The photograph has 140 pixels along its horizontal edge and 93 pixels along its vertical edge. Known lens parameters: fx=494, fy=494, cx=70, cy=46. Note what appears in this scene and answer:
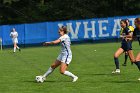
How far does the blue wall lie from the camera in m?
46.3

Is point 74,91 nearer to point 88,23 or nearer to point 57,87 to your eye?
point 57,87

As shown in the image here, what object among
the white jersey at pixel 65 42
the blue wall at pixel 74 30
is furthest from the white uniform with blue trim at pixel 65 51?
the blue wall at pixel 74 30

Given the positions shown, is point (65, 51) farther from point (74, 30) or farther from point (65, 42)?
point (74, 30)

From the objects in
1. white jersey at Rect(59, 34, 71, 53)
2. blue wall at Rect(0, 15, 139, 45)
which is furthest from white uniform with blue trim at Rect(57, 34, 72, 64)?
blue wall at Rect(0, 15, 139, 45)

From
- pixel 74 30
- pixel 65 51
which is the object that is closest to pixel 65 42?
pixel 65 51

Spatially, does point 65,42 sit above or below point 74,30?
above

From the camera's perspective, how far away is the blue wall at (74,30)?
46.3 metres

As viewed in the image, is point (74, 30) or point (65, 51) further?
point (74, 30)

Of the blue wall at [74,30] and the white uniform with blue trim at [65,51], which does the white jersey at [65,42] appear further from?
the blue wall at [74,30]

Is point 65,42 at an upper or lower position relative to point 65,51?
upper

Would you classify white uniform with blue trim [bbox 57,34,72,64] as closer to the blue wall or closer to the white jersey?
the white jersey

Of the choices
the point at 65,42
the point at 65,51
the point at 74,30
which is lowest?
the point at 74,30

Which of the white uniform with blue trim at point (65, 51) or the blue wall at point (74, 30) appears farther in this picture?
the blue wall at point (74, 30)

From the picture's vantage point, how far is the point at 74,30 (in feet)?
155
